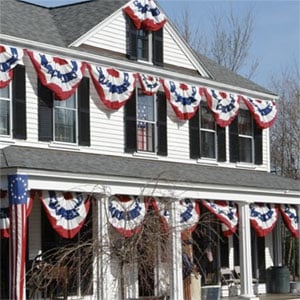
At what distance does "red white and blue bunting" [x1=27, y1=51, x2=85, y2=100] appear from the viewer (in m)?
22.9

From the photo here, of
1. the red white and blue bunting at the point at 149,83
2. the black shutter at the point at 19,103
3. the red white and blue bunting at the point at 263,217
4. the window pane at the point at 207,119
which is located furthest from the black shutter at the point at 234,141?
the black shutter at the point at 19,103

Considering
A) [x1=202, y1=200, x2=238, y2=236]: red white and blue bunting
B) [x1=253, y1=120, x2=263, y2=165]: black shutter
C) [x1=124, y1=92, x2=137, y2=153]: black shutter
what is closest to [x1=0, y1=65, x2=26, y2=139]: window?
[x1=124, y1=92, x2=137, y2=153]: black shutter

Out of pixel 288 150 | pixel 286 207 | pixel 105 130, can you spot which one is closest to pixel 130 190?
pixel 105 130

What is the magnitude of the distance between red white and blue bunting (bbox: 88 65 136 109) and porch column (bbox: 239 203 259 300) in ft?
14.8

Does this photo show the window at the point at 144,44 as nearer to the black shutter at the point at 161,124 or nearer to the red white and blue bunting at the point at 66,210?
the black shutter at the point at 161,124

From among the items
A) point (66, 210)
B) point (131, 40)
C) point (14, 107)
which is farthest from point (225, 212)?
point (14, 107)

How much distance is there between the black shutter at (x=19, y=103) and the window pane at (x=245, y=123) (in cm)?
932

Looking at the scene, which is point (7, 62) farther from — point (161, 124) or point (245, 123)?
point (245, 123)

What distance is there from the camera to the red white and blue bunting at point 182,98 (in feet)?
88.4

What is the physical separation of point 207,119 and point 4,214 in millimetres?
9922

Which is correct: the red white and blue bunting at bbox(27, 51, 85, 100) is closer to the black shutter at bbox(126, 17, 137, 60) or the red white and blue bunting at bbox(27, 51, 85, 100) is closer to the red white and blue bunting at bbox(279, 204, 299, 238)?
the black shutter at bbox(126, 17, 137, 60)

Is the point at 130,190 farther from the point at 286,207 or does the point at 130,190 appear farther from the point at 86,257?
the point at 286,207

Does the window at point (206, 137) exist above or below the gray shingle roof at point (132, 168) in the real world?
above

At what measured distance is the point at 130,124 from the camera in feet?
84.3
